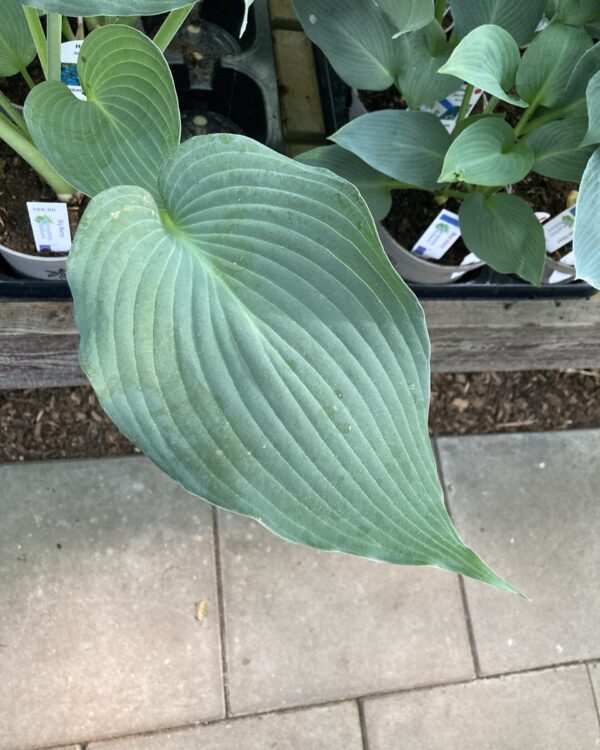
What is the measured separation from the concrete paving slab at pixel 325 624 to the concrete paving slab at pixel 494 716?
37mm

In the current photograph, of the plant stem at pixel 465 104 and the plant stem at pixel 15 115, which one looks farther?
the plant stem at pixel 465 104

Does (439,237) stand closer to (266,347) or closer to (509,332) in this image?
(509,332)

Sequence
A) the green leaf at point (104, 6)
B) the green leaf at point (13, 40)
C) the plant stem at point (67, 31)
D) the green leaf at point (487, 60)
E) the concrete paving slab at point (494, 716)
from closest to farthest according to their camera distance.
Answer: the green leaf at point (104, 6) < the green leaf at point (487, 60) < the green leaf at point (13, 40) < the plant stem at point (67, 31) < the concrete paving slab at point (494, 716)

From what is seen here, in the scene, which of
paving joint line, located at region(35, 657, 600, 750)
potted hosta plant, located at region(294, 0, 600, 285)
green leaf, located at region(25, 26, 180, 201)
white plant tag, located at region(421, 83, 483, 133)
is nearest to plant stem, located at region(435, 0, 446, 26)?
potted hosta plant, located at region(294, 0, 600, 285)

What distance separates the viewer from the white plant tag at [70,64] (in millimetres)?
885

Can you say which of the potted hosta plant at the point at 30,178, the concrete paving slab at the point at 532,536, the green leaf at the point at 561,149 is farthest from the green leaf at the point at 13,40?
the concrete paving slab at the point at 532,536

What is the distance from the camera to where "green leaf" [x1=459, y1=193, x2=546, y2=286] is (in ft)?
3.09

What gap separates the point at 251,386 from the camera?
60cm

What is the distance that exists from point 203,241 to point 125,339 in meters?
0.12

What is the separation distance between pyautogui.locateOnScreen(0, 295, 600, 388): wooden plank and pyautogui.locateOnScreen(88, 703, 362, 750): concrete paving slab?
607mm

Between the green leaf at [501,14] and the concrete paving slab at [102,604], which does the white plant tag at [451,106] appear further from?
the concrete paving slab at [102,604]

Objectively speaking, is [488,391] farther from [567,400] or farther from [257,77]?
[257,77]

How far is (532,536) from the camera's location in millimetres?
1403

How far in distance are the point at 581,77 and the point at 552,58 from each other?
0.04 m
